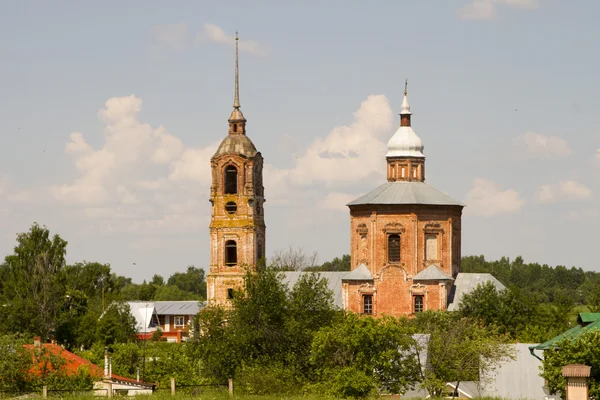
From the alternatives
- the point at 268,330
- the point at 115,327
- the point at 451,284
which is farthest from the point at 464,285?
the point at 268,330

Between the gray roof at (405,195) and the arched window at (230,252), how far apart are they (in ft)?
32.9

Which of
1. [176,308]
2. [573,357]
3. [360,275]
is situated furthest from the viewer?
[176,308]

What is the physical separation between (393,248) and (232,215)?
12282 millimetres

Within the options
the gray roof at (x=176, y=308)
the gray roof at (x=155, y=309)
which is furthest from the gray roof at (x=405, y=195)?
the gray roof at (x=176, y=308)

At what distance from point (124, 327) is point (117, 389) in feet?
121

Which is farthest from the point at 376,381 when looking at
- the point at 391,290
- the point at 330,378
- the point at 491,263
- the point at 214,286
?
the point at 491,263

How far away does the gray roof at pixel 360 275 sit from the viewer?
2734 inches

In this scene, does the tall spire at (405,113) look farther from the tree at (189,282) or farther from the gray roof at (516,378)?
the tree at (189,282)

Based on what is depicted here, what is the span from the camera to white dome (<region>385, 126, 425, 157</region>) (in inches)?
2874

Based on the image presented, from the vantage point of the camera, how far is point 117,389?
41.3 m

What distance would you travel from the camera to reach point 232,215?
7731cm

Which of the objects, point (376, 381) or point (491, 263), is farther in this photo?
point (491, 263)

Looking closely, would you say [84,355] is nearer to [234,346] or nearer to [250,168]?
[234,346]

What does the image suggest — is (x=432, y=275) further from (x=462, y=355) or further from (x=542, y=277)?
(x=542, y=277)
